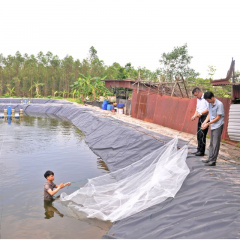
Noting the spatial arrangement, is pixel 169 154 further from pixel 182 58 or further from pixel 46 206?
pixel 182 58

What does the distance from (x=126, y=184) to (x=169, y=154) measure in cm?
135

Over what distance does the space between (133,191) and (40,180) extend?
11.7 feet

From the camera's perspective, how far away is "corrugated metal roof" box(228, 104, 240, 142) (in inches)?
396

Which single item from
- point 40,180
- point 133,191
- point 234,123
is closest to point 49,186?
point 40,180

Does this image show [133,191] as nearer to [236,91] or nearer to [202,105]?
[202,105]

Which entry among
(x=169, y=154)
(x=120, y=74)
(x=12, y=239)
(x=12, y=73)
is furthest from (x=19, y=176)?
(x=12, y=73)

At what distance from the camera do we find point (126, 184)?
5531mm

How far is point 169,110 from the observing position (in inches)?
592

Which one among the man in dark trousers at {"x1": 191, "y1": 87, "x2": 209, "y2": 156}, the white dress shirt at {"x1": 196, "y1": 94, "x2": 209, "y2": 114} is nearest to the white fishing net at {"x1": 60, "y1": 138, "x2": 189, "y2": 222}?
the man in dark trousers at {"x1": 191, "y1": 87, "x2": 209, "y2": 156}

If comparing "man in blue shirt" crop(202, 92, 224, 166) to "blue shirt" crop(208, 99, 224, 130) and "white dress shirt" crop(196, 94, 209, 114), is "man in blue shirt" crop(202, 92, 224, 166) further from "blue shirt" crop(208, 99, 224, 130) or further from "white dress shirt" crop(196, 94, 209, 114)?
"white dress shirt" crop(196, 94, 209, 114)

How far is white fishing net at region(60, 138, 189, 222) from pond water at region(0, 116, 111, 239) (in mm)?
286

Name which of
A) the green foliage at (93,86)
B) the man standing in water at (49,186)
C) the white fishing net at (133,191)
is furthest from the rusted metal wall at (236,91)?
the green foliage at (93,86)

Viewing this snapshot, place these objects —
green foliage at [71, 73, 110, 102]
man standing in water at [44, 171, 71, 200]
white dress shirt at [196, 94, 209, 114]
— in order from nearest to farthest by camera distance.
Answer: man standing in water at [44, 171, 71, 200] < white dress shirt at [196, 94, 209, 114] < green foliage at [71, 73, 110, 102]

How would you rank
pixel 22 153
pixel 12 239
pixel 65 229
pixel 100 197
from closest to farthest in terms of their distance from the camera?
pixel 12 239 < pixel 65 229 < pixel 100 197 < pixel 22 153
